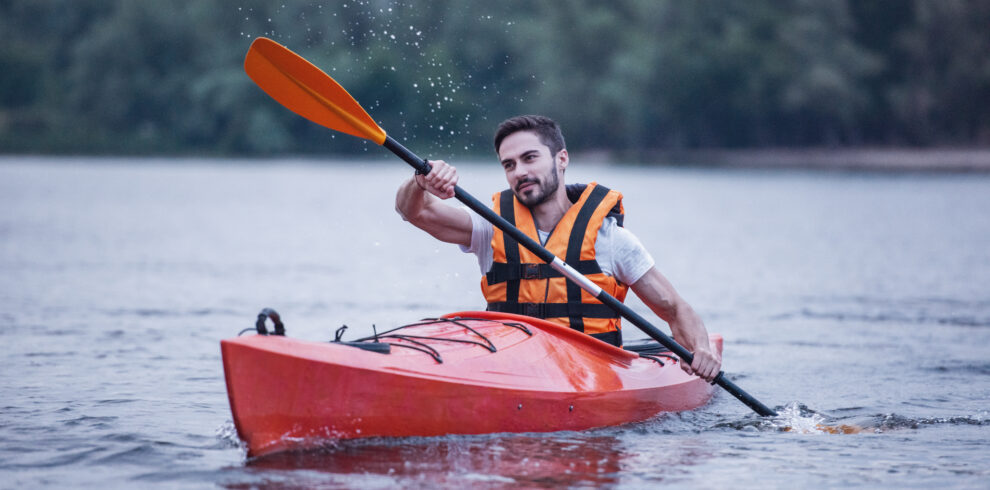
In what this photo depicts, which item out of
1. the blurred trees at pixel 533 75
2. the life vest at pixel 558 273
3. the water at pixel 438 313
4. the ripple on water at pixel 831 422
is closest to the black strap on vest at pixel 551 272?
the life vest at pixel 558 273

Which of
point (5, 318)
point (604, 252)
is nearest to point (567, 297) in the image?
point (604, 252)

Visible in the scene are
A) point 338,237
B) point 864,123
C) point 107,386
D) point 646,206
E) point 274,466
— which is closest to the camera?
point 274,466

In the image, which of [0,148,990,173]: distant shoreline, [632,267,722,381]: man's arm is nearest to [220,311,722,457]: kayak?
[632,267,722,381]: man's arm

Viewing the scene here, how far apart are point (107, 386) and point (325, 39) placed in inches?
1799

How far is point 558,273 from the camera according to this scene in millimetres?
5082

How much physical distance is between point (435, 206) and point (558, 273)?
1.98 feet

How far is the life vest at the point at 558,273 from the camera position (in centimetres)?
511

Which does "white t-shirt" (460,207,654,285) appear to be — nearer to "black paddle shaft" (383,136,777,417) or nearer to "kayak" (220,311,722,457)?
"black paddle shaft" (383,136,777,417)

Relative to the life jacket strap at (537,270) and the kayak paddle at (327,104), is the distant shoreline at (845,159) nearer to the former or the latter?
the kayak paddle at (327,104)

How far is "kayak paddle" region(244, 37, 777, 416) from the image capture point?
197 inches

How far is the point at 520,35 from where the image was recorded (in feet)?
177

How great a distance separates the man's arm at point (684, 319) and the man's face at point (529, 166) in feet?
1.95

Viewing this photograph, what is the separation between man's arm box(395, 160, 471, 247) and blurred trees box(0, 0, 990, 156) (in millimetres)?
38358

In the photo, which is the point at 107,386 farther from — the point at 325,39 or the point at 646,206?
the point at 325,39
